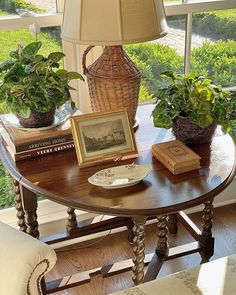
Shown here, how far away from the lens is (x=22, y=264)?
42.6 inches

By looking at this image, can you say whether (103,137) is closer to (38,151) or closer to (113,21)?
(38,151)

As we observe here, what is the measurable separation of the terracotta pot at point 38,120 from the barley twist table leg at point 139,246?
16.8 inches

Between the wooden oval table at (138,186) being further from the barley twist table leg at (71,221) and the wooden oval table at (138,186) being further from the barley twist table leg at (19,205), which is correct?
the barley twist table leg at (71,221)

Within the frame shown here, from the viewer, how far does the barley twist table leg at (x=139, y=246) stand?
119 cm

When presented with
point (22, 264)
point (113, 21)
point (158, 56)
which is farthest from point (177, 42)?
point (22, 264)

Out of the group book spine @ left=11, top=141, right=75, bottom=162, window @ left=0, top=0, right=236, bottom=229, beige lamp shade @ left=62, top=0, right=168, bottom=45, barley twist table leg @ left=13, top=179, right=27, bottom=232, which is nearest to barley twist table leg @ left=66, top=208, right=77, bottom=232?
barley twist table leg @ left=13, top=179, right=27, bottom=232

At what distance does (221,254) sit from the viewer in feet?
6.37

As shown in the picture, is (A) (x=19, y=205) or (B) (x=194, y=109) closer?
(B) (x=194, y=109)

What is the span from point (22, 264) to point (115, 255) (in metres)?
0.91

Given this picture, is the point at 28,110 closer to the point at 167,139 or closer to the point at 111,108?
the point at 111,108

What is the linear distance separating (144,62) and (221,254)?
0.86 m

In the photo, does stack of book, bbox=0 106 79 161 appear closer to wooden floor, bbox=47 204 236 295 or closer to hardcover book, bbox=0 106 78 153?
hardcover book, bbox=0 106 78 153

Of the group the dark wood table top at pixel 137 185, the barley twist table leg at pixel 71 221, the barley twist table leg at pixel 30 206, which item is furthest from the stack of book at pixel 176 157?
the barley twist table leg at pixel 71 221

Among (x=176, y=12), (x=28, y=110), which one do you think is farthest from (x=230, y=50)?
(x=28, y=110)
